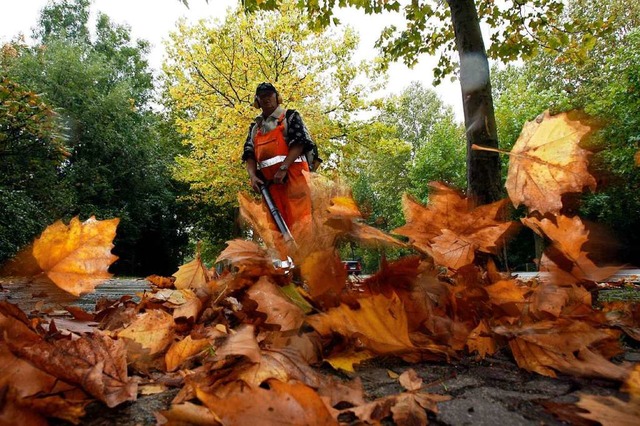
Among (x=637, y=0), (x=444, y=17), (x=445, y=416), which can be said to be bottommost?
(x=445, y=416)

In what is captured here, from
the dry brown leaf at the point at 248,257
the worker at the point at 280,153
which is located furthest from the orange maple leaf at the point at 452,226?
the worker at the point at 280,153

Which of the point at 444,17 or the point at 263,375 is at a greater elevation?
the point at 444,17

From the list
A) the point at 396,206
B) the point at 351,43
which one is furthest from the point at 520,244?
the point at 351,43

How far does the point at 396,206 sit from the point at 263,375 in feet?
117

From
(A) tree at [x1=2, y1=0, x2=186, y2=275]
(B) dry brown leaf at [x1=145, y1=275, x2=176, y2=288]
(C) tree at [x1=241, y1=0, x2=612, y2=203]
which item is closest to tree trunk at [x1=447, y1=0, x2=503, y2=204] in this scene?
(C) tree at [x1=241, y1=0, x2=612, y2=203]

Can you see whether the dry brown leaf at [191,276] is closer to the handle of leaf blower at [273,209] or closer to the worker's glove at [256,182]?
the handle of leaf blower at [273,209]

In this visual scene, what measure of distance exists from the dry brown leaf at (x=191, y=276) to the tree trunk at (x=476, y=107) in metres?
→ 1.92

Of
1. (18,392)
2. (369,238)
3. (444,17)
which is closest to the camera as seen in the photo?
(18,392)

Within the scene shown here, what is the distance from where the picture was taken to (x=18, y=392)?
703mm

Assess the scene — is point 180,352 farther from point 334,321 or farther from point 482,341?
point 482,341

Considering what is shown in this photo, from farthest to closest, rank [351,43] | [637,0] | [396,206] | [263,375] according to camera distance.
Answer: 1. [396,206]
2. [637,0]
3. [351,43]
4. [263,375]

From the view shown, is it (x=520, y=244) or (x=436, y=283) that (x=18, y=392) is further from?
(x=520, y=244)

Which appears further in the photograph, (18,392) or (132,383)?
(132,383)

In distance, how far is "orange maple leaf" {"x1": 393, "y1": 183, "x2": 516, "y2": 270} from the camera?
Result: 1.26m
